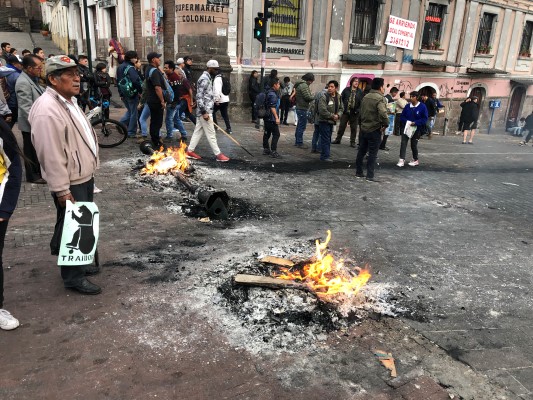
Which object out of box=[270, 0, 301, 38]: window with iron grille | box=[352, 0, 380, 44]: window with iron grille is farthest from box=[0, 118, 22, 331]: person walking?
box=[352, 0, 380, 44]: window with iron grille

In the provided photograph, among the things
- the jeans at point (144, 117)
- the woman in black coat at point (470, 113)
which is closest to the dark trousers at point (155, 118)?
the jeans at point (144, 117)

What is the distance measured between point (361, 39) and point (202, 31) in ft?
25.8

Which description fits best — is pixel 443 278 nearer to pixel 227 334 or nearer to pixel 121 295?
pixel 227 334

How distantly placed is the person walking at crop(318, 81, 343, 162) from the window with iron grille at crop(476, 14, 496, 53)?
17508 millimetres

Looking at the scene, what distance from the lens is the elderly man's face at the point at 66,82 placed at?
3.46 m

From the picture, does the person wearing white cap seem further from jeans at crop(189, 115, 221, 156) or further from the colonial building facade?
the colonial building facade

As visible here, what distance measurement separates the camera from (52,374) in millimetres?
2924

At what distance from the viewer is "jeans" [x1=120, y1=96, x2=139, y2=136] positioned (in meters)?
10.1

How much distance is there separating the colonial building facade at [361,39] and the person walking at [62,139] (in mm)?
Result: 10847

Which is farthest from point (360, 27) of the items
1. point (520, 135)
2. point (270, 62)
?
point (520, 135)

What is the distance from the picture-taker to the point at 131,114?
34.1 ft

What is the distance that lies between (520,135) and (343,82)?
1241 cm

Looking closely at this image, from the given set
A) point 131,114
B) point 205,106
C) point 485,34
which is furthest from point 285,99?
point 485,34

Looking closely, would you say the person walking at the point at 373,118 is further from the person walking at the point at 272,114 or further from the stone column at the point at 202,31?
the stone column at the point at 202,31
